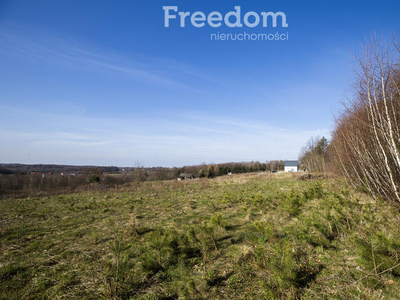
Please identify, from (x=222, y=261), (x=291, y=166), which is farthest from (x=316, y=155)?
(x=222, y=261)

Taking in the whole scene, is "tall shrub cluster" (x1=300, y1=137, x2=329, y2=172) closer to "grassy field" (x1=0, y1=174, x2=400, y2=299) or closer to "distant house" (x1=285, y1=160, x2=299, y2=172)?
"distant house" (x1=285, y1=160, x2=299, y2=172)

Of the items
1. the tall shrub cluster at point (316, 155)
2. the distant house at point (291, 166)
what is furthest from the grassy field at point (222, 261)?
the distant house at point (291, 166)

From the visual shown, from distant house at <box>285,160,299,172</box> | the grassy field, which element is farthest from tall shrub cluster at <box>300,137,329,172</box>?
the grassy field

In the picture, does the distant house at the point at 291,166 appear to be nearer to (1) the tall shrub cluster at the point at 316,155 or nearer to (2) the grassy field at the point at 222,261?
(1) the tall shrub cluster at the point at 316,155

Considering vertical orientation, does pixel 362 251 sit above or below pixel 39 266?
above

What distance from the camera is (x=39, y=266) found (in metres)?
4.44

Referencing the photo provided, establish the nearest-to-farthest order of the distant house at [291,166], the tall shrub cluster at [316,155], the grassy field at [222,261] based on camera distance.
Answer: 1. the grassy field at [222,261]
2. the tall shrub cluster at [316,155]
3. the distant house at [291,166]

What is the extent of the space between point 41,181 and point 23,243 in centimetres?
3020

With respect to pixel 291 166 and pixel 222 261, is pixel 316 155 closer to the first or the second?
pixel 291 166

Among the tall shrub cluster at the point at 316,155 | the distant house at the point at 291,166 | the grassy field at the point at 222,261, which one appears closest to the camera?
the grassy field at the point at 222,261

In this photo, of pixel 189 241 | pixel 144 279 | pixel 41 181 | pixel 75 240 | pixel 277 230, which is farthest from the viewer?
pixel 41 181

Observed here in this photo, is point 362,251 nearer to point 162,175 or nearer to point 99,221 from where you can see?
point 99,221

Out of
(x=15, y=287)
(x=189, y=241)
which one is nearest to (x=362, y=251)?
(x=189, y=241)

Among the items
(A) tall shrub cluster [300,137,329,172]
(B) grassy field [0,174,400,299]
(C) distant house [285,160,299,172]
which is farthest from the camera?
(C) distant house [285,160,299,172]
